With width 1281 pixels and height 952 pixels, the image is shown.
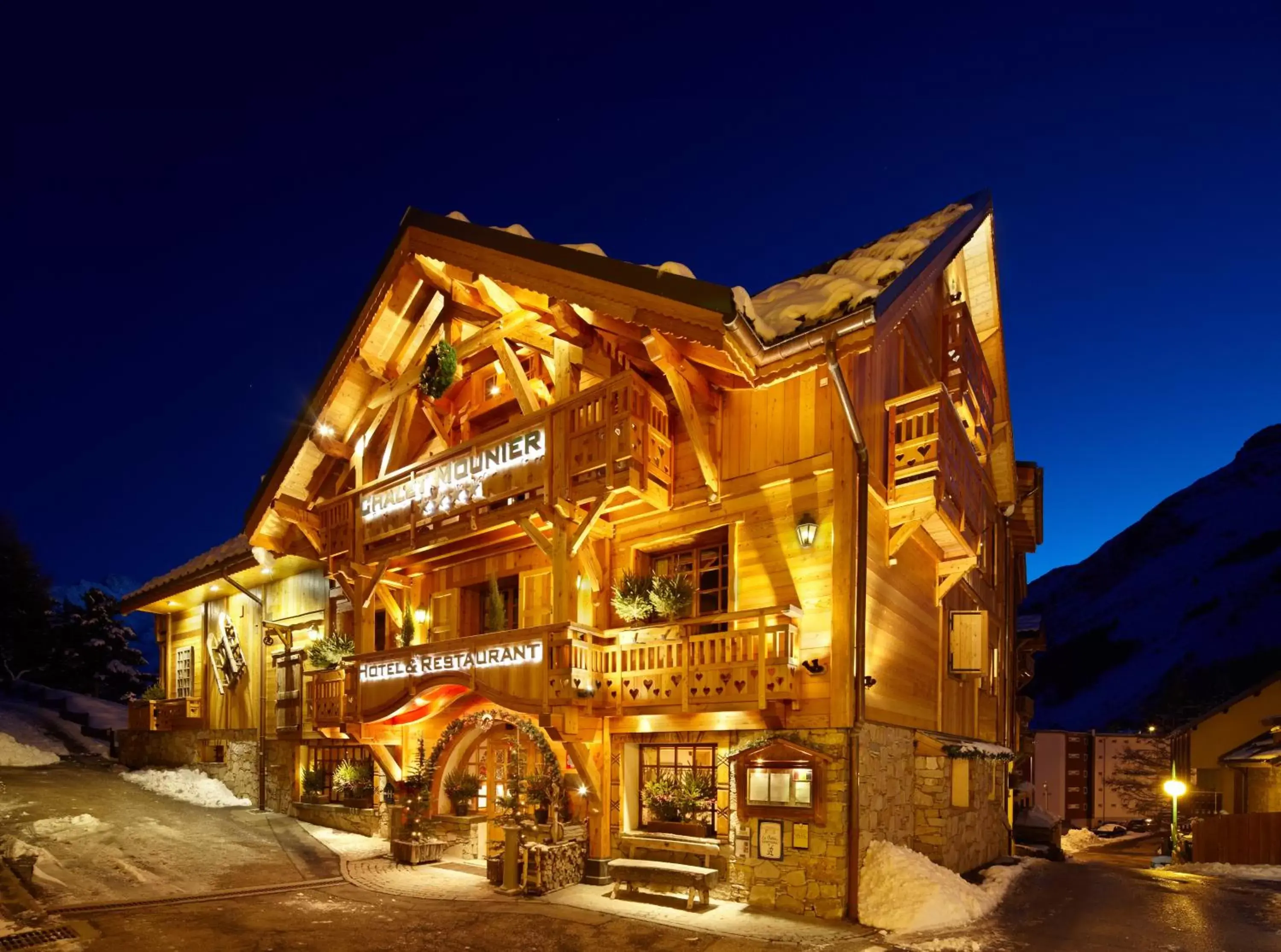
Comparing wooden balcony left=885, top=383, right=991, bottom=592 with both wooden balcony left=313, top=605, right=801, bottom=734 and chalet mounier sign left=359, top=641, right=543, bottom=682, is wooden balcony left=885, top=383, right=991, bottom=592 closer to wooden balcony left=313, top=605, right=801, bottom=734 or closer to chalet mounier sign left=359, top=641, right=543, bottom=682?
wooden balcony left=313, top=605, right=801, bottom=734

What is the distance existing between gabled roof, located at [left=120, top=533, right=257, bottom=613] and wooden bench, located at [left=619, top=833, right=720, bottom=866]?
42.7 ft

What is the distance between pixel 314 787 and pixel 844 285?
1685 cm

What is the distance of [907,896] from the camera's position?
11.7 meters

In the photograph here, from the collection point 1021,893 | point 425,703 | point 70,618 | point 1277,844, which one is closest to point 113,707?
point 70,618

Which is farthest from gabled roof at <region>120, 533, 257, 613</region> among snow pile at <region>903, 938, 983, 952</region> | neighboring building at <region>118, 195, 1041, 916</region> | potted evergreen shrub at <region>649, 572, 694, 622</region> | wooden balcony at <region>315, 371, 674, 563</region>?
snow pile at <region>903, 938, 983, 952</region>

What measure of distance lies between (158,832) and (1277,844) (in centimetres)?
2372

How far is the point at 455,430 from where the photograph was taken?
1891 centimetres

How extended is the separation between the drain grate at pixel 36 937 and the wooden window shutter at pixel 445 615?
8164 mm

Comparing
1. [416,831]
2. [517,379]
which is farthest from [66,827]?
[517,379]

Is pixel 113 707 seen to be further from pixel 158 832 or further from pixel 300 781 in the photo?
pixel 158 832

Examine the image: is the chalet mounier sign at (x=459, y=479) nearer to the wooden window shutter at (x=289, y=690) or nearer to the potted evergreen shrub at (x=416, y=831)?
the potted evergreen shrub at (x=416, y=831)

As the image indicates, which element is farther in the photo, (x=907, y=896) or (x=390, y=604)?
(x=390, y=604)

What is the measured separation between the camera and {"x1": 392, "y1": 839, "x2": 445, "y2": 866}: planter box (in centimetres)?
1609

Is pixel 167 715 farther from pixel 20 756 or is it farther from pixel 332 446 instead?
pixel 332 446
